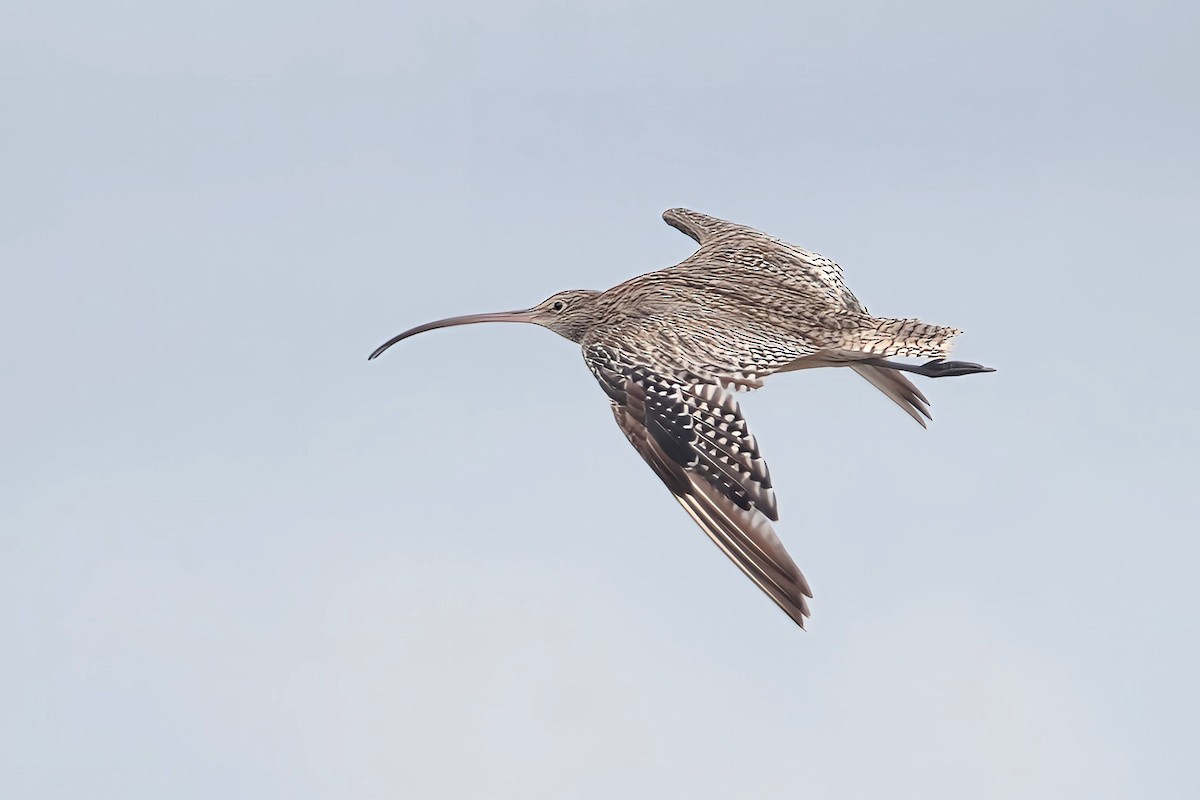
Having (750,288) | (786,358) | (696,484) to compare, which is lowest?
(696,484)

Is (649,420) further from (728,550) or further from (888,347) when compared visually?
(888,347)

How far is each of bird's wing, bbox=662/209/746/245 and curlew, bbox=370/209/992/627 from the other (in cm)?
6

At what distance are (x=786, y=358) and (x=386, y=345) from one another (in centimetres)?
511

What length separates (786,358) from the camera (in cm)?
1845

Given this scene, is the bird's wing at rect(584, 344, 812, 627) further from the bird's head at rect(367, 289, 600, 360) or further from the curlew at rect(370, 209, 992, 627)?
the bird's head at rect(367, 289, 600, 360)

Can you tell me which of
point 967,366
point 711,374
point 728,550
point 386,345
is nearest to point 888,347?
point 967,366

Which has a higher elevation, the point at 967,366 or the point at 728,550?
the point at 967,366

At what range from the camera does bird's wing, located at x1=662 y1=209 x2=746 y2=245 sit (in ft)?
74.7

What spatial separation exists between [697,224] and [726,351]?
5.28m

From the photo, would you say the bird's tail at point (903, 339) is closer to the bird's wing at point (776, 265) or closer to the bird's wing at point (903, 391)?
the bird's wing at point (776, 265)

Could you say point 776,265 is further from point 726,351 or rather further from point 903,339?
point 726,351

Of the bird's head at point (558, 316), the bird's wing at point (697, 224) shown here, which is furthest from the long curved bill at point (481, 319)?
the bird's wing at point (697, 224)

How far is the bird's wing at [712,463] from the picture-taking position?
16.6 metres

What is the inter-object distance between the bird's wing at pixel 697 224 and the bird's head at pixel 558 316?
2202 mm
